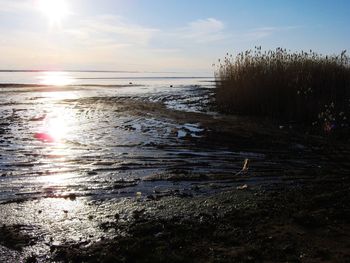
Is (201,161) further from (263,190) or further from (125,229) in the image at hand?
(125,229)

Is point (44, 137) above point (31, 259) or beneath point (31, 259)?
above

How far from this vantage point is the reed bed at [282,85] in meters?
16.2

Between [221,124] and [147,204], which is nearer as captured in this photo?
[147,204]

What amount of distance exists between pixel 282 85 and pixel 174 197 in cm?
1173

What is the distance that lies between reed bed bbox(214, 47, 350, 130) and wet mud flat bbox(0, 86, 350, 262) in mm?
3757

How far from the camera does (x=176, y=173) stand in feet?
25.8

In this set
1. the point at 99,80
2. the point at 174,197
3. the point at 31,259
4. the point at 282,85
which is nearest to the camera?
the point at 31,259

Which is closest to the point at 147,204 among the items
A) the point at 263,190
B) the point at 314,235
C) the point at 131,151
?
the point at 263,190

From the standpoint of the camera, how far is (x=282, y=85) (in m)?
17.4

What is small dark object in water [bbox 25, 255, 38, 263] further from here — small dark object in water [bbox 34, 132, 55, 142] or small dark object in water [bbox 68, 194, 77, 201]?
small dark object in water [bbox 34, 132, 55, 142]

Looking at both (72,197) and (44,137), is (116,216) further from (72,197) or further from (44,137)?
(44,137)

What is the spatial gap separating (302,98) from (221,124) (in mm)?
3640

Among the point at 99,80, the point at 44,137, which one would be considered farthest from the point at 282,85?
the point at 99,80

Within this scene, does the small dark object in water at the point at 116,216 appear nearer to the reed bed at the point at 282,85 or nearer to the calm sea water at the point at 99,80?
the reed bed at the point at 282,85
